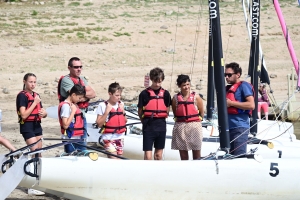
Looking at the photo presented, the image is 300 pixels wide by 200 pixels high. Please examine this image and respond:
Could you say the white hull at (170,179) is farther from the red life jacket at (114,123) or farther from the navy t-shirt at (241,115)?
the red life jacket at (114,123)

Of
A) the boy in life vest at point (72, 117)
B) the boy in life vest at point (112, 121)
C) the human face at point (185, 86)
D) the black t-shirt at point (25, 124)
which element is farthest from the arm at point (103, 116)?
the human face at point (185, 86)

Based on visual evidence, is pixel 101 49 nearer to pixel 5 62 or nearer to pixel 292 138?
pixel 5 62

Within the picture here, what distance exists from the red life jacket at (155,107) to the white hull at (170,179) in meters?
0.83

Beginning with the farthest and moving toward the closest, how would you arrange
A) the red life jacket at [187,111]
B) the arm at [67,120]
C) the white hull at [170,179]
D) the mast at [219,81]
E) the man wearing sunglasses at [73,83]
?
1. the man wearing sunglasses at [73,83]
2. the red life jacket at [187,111]
3. the mast at [219,81]
4. the arm at [67,120]
5. the white hull at [170,179]

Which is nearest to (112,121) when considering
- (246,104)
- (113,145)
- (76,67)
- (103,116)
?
(103,116)

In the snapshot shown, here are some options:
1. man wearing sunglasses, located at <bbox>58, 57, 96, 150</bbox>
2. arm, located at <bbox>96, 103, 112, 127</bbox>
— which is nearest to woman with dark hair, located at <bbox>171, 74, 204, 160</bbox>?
arm, located at <bbox>96, 103, 112, 127</bbox>

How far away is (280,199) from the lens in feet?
32.5

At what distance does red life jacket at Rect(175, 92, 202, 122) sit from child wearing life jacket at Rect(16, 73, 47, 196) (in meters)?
1.69

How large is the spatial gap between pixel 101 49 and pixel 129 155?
41.7 ft

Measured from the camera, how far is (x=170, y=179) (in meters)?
9.46

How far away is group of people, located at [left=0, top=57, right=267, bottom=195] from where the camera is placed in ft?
32.7

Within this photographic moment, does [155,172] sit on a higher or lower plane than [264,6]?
lower

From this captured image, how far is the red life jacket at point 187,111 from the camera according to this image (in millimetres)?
10188

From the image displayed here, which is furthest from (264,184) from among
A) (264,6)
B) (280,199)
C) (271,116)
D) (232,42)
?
(264,6)
